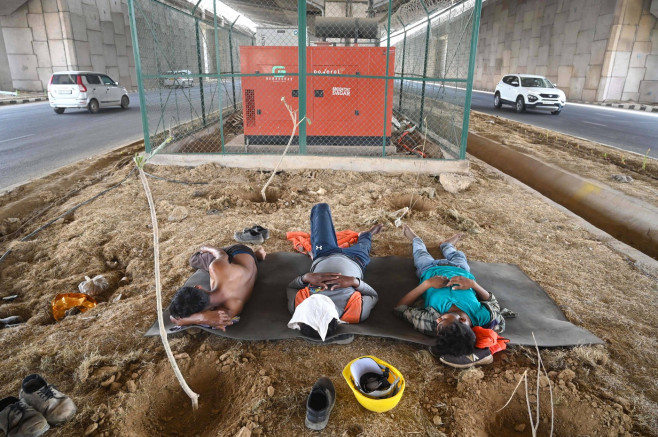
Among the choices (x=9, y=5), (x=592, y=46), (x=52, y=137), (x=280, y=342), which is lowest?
(x=280, y=342)

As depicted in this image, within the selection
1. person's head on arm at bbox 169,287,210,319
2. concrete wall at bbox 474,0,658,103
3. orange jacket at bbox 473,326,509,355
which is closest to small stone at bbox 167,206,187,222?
person's head on arm at bbox 169,287,210,319

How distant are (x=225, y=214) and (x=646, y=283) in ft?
16.4

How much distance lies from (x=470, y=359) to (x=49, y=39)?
29316mm

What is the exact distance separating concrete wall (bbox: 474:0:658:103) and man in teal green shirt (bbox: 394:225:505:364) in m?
25.1

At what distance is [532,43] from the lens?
28391mm

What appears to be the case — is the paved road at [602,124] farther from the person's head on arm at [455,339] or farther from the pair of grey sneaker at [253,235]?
the person's head on arm at [455,339]

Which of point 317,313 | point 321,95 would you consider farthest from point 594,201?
point 317,313

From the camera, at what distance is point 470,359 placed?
2740mm

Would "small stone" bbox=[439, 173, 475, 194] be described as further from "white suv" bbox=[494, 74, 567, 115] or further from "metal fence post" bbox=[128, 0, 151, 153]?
"white suv" bbox=[494, 74, 567, 115]

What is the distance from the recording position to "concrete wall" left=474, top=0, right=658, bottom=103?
21219 mm

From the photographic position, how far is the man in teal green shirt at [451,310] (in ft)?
8.84

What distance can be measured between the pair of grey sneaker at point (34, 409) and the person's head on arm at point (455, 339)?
234 centimetres

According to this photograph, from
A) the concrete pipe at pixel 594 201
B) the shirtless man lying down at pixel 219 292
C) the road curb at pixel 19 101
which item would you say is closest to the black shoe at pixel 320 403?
the shirtless man lying down at pixel 219 292

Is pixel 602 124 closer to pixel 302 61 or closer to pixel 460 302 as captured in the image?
pixel 302 61
